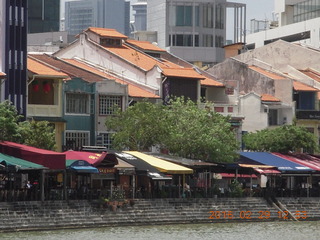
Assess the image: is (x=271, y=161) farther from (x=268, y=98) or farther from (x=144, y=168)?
(x=268, y=98)

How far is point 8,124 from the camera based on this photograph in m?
76.3

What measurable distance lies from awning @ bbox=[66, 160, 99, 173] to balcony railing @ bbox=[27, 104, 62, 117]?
43.8 feet

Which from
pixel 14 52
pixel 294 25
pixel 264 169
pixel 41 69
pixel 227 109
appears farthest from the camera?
pixel 294 25

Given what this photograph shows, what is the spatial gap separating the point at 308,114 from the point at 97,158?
→ 3724 centimetres

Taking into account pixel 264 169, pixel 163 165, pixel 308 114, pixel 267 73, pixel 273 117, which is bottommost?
pixel 264 169

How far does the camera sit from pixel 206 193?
83.9 metres

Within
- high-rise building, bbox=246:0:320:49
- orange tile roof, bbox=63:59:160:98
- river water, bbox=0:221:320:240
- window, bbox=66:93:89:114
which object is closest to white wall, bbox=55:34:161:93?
orange tile roof, bbox=63:59:160:98

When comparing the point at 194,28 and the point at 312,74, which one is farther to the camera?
the point at 194,28

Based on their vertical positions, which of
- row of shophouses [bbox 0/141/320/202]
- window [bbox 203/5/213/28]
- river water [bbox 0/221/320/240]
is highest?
window [bbox 203/5/213/28]

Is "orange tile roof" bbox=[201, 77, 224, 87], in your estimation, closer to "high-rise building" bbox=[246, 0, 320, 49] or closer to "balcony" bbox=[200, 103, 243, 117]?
"balcony" bbox=[200, 103, 243, 117]

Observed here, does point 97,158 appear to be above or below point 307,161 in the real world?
above

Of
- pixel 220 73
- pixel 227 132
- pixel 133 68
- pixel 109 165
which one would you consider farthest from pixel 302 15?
pixel 109 165

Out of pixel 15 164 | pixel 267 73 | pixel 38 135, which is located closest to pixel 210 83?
pixel 267 73

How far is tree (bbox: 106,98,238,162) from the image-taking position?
8781 centimetres
